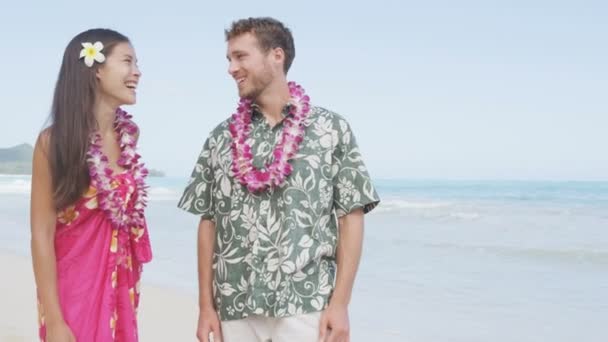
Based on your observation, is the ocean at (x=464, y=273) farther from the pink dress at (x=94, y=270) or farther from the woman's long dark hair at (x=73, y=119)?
the woman's long dark hair at (x=73, y=119)

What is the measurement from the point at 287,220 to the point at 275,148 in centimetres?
25

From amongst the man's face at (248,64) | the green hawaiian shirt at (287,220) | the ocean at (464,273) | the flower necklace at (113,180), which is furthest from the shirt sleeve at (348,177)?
the ocean at (464,273)

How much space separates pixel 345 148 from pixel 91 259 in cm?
91

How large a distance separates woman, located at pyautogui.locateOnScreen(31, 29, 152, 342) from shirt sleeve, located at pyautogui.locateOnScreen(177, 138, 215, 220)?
0.17 m

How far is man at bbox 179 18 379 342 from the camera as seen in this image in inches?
104

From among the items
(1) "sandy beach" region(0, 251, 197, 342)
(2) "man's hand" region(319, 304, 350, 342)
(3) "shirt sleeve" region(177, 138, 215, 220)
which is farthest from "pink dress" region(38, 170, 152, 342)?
(1) "sandy beach" region(0, 251, 197, 342)

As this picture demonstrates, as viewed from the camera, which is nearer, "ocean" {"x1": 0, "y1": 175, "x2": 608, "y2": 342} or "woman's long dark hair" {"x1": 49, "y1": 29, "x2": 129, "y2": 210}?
"woman's long dark hair" {"x1": 49, "y1": 29, "x2": 129, "y2": 210}

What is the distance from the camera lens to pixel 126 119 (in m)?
2.88

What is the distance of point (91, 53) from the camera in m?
2.69

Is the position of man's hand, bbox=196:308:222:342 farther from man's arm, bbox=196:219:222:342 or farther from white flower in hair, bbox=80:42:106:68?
white flower in hair, bbox=80:42:106:68

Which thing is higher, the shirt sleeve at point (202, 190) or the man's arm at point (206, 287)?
the shirt sleeve at point (202, 190)

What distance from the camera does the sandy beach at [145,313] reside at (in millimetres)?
5387

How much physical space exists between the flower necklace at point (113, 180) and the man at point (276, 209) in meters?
0.20

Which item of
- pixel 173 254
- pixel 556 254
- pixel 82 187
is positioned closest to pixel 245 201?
pixel 82 187
